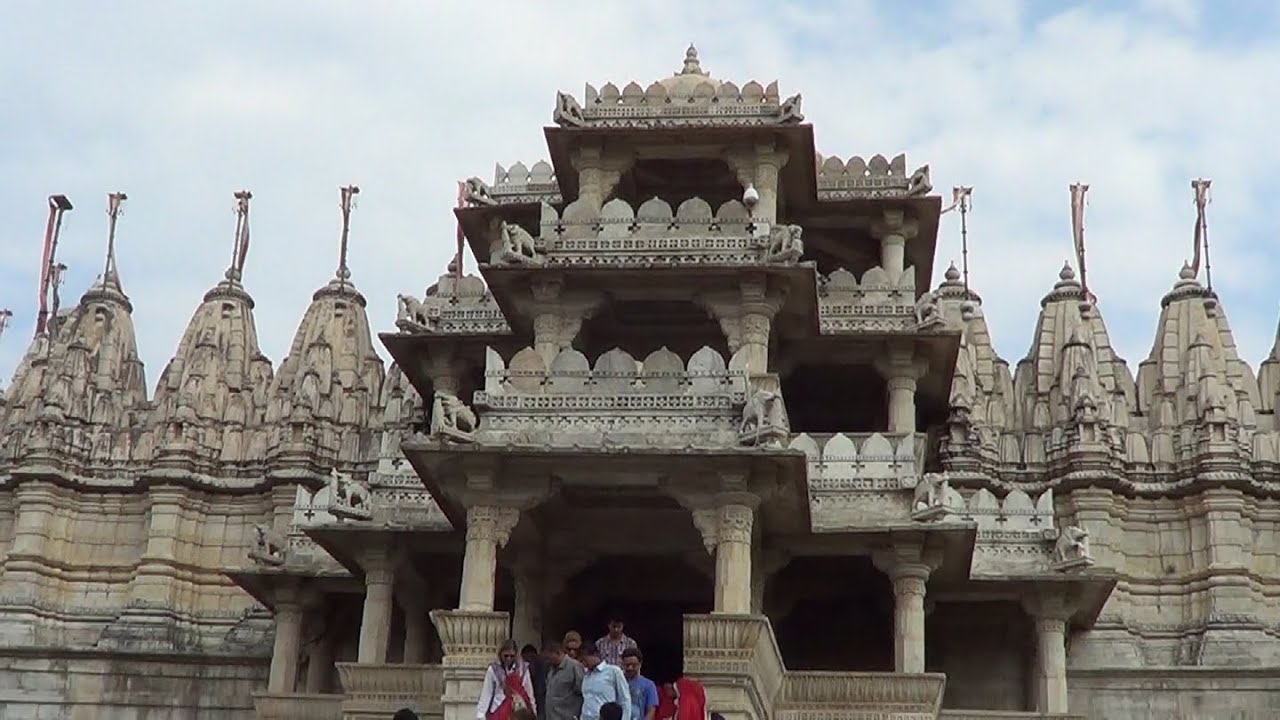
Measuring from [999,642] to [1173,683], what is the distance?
4.68 metres

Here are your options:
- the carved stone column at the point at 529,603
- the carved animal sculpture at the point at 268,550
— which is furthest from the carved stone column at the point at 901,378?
the carved animal sculpture at the point at 268,550

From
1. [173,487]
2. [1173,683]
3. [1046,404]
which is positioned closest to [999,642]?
[1173,683]

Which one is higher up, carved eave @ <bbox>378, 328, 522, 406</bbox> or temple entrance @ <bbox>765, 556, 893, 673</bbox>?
carved eave @ <bbox>378, 328, 522, 406</bbox>

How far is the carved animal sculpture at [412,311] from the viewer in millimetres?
30594

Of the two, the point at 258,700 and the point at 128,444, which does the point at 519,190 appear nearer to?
the point at 258,700

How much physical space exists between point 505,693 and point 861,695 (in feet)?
24.8

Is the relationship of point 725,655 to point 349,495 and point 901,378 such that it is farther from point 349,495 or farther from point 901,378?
point 901,378

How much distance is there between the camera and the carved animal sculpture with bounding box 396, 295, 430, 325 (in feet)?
100

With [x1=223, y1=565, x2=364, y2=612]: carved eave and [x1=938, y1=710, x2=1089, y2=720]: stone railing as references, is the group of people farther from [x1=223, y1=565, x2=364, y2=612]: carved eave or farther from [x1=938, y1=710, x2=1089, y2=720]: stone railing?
[x1=223, y1=565, x2=364, y2=612]: carved eave

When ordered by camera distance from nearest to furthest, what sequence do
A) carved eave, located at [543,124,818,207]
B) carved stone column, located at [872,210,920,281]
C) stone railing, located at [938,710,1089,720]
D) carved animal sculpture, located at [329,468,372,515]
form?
stone railing, located at [938,710,1089,720], carved animal sculpture, located at [329,468,372,515], carved eave, located at [543,124,818,207], carved stone column, located at [872,210,920,281]

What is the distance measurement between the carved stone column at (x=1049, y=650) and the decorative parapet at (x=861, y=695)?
305cm

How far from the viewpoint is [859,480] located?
26062 mm

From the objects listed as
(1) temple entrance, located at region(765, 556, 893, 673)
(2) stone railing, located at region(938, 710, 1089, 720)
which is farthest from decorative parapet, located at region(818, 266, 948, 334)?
(2) stone railing, located at region(938, 710, 1089, 720)

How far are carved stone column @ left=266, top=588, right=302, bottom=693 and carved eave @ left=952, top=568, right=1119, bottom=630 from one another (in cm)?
1099
